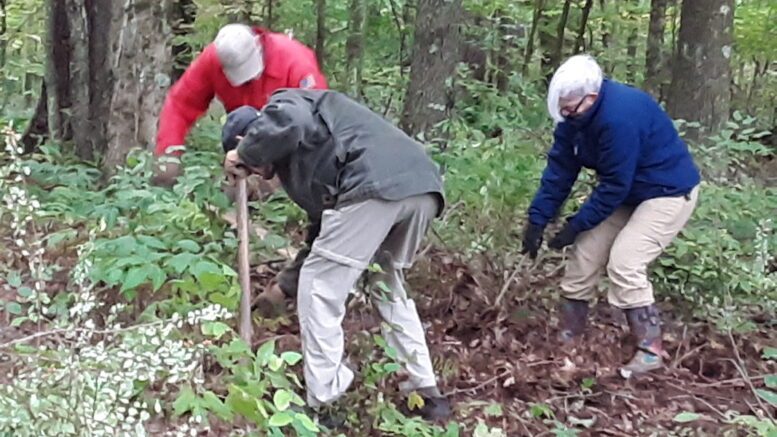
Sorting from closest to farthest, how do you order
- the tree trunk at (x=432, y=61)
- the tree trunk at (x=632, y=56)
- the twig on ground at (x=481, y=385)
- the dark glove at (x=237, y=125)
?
the dark glove at (x=237, y=125) < the twig on ground at (x=481, y=385) < the tree trunk at (x=432, y=61) < the tree trunk at (x=632, y=56)

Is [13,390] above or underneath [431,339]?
above

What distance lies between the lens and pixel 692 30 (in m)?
8.87

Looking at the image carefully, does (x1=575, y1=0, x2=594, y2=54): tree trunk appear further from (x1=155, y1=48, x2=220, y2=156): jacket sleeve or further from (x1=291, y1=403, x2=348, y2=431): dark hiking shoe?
(x1=291, y1=403, x2=348, y2=431): dark hiking shoe

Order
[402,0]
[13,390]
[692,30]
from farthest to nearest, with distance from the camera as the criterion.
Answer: [402,0]
[692,30]
[13,390]

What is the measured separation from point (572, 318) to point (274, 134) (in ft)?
8.23

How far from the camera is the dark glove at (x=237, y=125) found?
4.34 metres

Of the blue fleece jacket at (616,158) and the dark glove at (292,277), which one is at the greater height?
the blue fleece jacket at (616,158)

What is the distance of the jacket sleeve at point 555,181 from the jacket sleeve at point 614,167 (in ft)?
0.84

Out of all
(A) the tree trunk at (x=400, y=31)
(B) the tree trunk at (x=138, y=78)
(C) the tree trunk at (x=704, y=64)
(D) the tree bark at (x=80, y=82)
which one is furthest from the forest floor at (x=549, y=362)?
(A) the tree trunk at (x=400, y=31)

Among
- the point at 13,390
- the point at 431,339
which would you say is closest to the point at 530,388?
the point at 431,339

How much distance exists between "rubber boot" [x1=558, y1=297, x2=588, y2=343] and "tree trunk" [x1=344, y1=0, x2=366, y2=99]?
489 centimetres

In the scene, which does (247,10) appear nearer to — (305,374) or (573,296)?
(573,296)

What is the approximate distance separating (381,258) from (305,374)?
655mm

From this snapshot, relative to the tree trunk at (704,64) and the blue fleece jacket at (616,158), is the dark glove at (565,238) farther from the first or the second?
the tree trunk at (704,64)
